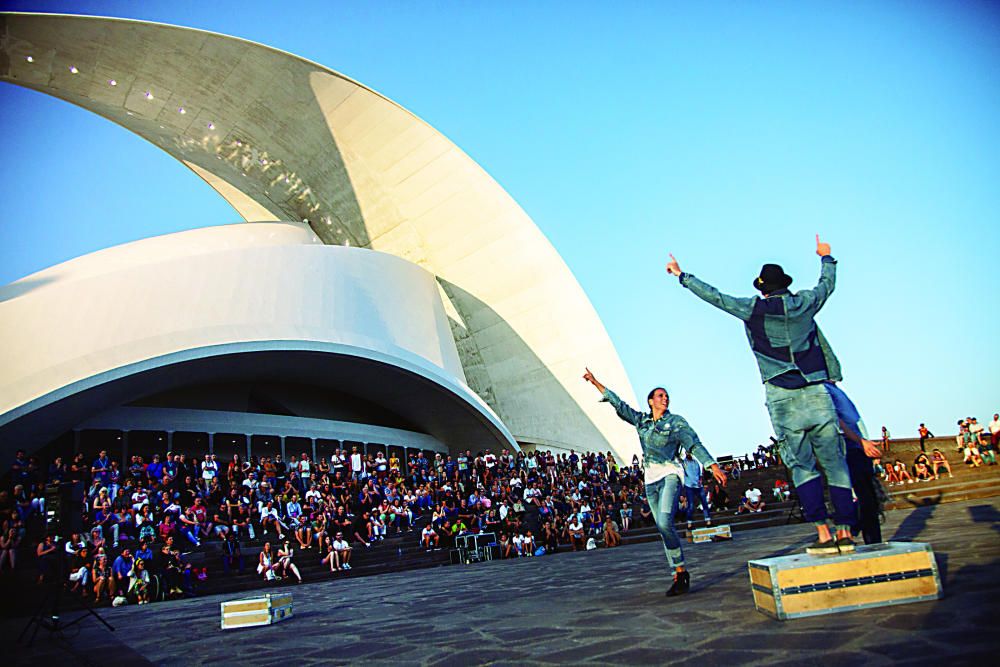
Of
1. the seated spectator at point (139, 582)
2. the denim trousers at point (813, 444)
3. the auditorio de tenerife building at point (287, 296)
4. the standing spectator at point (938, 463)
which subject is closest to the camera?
the denim trousers at point (813, 444)

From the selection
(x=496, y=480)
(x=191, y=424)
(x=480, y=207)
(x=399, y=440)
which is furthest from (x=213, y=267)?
(x=480, y=207)

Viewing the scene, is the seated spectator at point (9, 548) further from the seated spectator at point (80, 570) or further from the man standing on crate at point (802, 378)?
the man standing on crate at point (802, 378)

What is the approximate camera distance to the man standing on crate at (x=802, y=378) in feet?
10.7

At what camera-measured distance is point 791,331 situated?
337cm

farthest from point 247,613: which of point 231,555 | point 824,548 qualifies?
point 231,555

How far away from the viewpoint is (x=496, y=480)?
616 inches

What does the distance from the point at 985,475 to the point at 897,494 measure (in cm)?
167

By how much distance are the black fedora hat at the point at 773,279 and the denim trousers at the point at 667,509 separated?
53.0 inches

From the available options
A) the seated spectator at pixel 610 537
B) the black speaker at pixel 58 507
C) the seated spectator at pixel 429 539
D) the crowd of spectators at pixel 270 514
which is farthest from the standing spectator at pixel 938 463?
the black speaker at pixel 58 507

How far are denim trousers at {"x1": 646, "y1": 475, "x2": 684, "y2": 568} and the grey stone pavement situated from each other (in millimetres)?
251

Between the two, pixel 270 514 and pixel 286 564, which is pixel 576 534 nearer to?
pixel 286 564

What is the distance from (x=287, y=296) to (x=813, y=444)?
53.5ft

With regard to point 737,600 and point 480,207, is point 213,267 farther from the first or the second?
point 737,600

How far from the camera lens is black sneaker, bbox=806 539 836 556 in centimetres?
307
